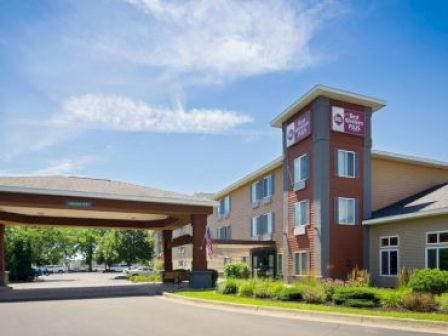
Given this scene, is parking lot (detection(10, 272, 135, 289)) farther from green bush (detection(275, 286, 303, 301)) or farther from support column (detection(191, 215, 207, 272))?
green bush (detection(275, 286, 303, 301))

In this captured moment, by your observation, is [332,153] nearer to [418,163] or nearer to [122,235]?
[418,163]

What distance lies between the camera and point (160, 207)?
88.7ft

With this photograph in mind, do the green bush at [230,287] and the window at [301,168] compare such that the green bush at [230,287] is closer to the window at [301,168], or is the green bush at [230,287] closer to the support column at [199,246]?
the support column at [199,246]

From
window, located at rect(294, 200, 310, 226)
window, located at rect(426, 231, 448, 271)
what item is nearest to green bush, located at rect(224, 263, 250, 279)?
window, located at rect(294, 200, 310, 226)

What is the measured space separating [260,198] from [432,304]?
86.3ft

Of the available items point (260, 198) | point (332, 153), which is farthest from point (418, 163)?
point (260, 198)

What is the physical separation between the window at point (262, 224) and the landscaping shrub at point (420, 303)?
23.1m

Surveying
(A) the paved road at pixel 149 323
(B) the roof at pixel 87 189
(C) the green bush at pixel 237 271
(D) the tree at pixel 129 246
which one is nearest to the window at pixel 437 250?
(B) the roof at pixel 87 189

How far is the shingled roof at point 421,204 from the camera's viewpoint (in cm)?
2483

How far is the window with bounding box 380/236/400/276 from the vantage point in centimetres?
2677

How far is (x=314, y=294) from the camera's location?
17078 millimetres

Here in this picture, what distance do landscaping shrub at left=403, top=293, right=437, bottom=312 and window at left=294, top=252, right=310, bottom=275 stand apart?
1499 centimetres

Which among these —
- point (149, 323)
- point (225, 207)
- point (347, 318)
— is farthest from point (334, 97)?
point (225, 207)

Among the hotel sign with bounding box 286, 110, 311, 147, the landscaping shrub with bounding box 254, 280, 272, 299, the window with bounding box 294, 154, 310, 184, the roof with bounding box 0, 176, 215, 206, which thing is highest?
the hotel sign with bounding box 286, 110, 311, 147
